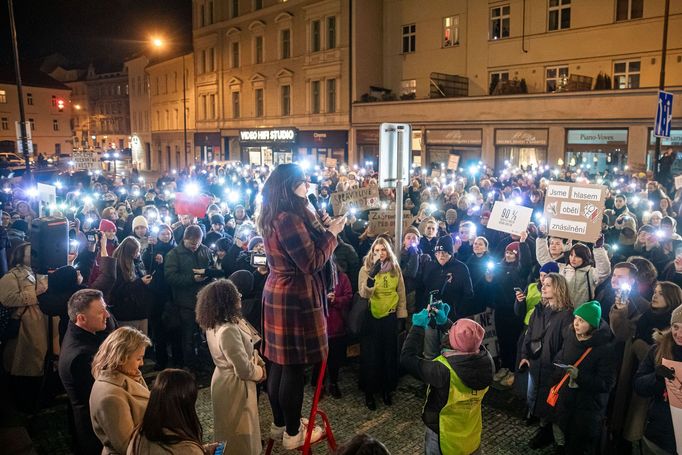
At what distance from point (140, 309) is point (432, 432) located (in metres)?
3.86

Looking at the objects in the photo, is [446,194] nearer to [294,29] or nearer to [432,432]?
[432,432]

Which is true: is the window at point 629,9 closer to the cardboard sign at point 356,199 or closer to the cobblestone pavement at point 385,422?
the cardboard sign at point 356,199

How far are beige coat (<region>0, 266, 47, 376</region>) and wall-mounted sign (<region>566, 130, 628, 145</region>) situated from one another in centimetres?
2226

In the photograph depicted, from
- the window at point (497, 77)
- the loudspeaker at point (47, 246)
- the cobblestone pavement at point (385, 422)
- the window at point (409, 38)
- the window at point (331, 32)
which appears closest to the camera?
the cobblestone pavement at point (385, 422)

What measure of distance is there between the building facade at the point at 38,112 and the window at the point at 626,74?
62.8 meters

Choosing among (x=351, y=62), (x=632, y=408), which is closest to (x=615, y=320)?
(x=632, y=408)

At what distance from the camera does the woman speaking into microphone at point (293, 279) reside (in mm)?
3760

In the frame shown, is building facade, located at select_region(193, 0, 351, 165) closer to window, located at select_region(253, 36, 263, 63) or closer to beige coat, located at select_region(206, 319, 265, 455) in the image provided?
window, located at select_region(253, 36, 263, 63)

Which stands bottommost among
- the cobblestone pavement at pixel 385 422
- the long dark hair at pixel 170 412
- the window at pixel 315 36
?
the cobblestone pavement at pixel 385 422

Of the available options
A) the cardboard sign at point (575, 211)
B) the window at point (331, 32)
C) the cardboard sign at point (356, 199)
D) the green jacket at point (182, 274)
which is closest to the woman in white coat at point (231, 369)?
the green jacket at point (182, 274)

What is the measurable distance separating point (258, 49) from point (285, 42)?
3.20 m

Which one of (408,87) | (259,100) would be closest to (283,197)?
(408,87)

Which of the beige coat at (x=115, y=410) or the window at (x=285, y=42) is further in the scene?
the window at (x=285, y=42)

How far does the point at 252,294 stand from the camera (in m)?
6.44
